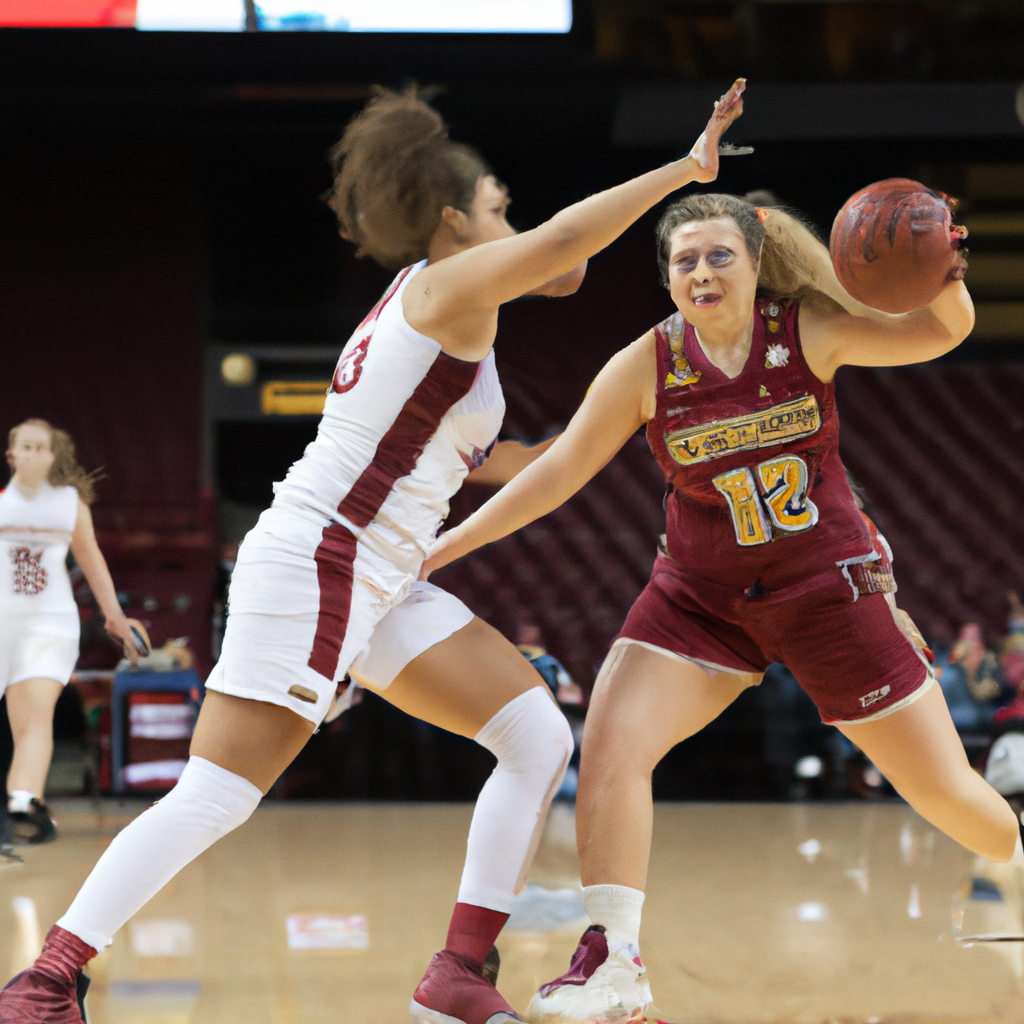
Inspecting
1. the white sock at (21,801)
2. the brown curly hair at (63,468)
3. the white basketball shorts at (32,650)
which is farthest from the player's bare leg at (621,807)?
the brown curly hair at (63,468)

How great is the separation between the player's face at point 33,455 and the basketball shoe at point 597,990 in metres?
3.25

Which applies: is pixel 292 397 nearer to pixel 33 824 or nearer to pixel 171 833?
pixel 33 824

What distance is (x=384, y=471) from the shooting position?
2074 mm

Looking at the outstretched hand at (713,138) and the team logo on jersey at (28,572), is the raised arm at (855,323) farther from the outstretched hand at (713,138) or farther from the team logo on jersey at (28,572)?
the team logo on jersey at (28,572)

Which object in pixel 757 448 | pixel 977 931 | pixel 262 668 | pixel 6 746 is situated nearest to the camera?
pixel 262 668

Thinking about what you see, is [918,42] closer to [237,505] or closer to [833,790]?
[833,790]

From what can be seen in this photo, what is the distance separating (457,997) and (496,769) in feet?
1.27

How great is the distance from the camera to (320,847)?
4547mm

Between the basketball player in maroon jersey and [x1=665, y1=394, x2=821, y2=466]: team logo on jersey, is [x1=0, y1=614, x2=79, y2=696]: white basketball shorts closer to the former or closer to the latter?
the basketball player in maroon jersey

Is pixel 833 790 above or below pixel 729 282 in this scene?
below

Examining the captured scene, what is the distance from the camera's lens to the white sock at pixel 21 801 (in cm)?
412

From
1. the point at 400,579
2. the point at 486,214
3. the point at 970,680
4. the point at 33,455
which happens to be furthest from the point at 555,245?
the point at 970,680

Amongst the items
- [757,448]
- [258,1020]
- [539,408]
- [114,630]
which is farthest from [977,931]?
[539,408]

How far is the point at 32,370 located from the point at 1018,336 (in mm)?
4804
